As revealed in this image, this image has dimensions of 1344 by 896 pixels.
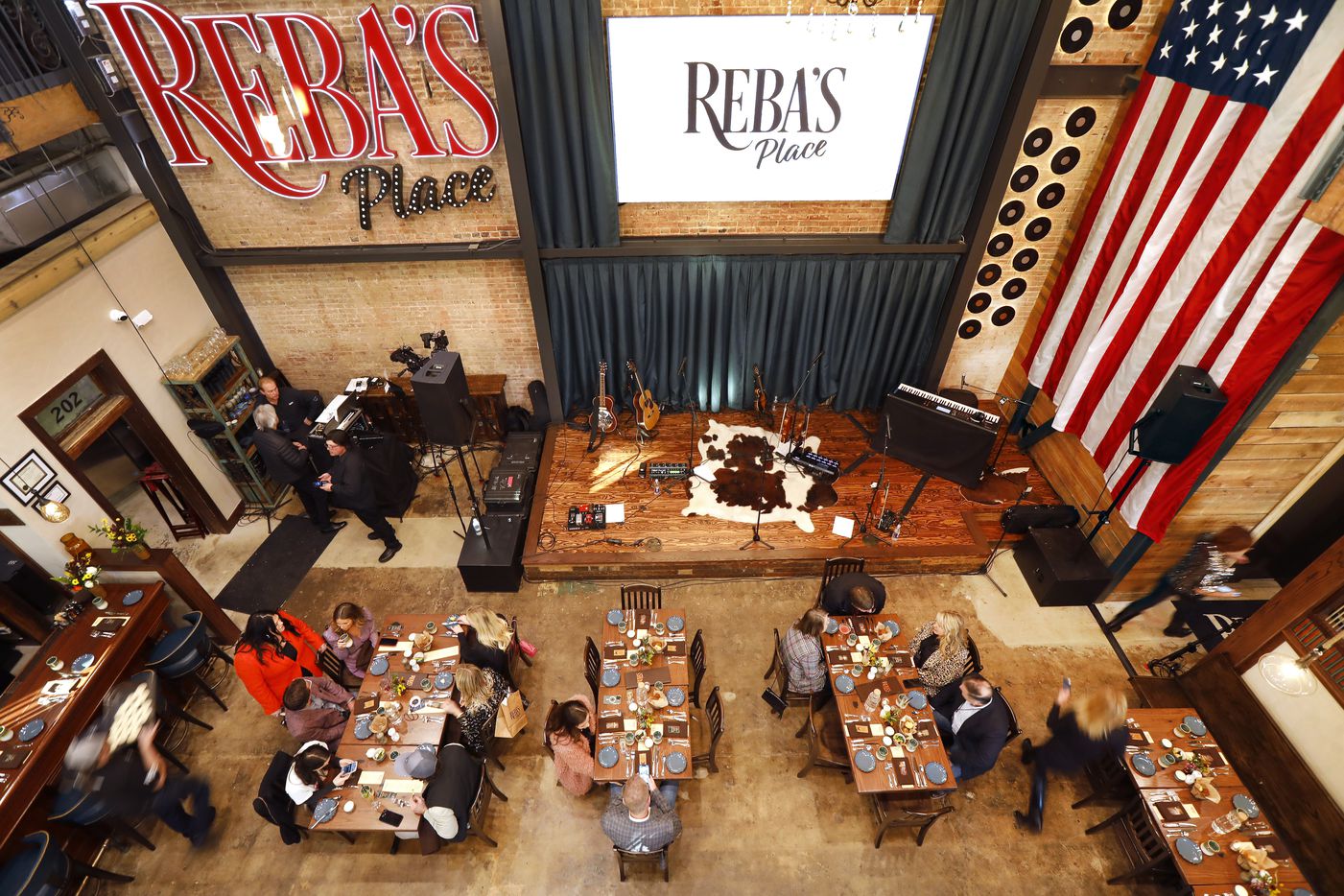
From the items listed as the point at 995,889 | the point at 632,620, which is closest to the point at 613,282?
the point at 632,620

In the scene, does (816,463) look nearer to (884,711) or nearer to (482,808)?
(884,711)

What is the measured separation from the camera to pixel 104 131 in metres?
6.05

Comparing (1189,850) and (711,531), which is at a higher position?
(1189,850)

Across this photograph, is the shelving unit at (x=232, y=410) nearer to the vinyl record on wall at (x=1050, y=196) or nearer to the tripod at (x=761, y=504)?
the tripod at (x=761, y=504)

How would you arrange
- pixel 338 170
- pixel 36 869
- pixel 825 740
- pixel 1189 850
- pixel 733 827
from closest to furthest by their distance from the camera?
pixel 36 869
pixel 1189 850
pixel 733 827
pixel 825 740
pixel 338 170

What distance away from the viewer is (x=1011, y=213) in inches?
262

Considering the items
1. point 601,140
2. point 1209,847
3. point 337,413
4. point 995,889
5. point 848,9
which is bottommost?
point 995,889

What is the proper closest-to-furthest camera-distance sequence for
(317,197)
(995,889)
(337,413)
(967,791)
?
(995,889) < (967,791) < (317,197) < (337,413)

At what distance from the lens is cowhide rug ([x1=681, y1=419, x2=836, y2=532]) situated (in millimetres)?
6898

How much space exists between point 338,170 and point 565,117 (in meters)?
2.49

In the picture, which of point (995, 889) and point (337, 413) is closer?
point (995, 889)

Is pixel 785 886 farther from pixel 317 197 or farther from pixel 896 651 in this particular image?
pixel 317 197

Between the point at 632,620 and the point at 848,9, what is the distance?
19.2 ft

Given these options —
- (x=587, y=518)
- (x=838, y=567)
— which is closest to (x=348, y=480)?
(x=587, y=518)
